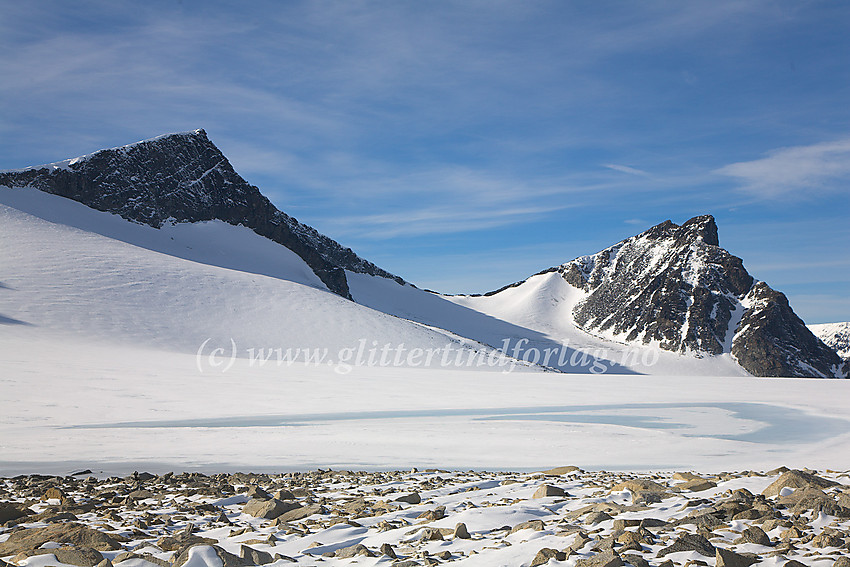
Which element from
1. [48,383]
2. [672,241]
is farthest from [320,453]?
[672,241]

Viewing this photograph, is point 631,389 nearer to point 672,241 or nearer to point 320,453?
point 320,453

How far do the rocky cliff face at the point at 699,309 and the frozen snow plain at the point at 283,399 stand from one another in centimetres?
5512

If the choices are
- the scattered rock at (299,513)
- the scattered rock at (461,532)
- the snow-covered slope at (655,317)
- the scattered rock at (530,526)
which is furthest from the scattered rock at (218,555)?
the snow-covered slope at (655,317)

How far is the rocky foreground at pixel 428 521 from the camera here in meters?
4.28

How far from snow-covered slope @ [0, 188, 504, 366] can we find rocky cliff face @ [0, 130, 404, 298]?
426 centimetres

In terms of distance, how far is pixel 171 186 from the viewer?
→ 6378 centimetres

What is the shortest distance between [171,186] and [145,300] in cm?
3304

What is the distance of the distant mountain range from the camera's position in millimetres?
60594

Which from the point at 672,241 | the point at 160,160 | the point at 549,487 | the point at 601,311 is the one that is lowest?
the point at 549,487

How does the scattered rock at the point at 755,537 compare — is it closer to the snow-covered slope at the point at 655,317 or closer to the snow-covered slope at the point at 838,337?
the snow-covered slope at the point at 655,317

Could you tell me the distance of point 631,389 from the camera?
21.7 metres

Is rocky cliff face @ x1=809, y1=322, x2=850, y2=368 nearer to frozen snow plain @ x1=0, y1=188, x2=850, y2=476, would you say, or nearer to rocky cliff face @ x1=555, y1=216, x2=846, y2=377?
rocky cliff face @ x1=555, y1=216, x2=846, y2=377

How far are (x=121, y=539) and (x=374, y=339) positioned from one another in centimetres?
3104

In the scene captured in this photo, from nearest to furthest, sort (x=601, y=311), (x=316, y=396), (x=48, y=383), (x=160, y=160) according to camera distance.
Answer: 1. (x=48, y=383)
2. (x=316, y=396)
3. (x=160, y=160)
4. (x=601, y=311)
